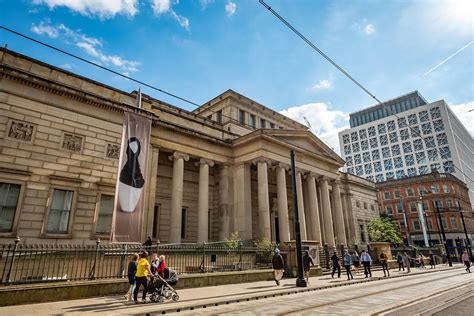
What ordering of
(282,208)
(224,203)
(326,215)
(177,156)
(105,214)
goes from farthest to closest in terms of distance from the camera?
1. (326,215)
2. (224,203)
3. (282,208)
4. (177,156)
5. (105,214)

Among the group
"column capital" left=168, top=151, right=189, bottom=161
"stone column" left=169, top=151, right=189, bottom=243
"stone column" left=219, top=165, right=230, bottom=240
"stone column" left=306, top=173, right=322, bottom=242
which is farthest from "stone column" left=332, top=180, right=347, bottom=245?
"stone column" left=169, top=151, right=189, bottom=243

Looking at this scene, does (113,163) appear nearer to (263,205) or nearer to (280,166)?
(263,205)

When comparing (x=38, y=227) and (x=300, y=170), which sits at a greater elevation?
(x=300, y=170)

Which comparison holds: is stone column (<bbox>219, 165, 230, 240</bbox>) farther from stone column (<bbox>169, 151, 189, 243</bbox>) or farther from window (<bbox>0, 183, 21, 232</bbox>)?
window (<bbox>0, 183, 21, 232</bbox>)

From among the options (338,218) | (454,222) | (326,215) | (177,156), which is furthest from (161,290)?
(454,222)

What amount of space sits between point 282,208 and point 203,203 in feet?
22.3

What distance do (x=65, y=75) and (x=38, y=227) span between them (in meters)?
9.04

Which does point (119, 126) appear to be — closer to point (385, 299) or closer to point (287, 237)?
point (287, 237)

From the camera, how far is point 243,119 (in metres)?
31.4

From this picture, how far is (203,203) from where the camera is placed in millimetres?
22141

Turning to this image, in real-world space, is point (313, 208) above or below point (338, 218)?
above

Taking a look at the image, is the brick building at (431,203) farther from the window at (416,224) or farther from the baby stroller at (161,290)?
the baby stroller at (161,290)

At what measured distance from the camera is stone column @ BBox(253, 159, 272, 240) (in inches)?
868

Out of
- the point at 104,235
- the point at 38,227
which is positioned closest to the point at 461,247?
the point at 104,235
